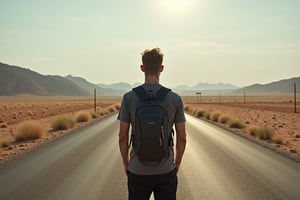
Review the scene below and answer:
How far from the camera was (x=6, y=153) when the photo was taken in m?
14.7

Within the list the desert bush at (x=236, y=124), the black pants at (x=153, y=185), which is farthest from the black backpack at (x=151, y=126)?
the desert bush at (x=236, y=124)

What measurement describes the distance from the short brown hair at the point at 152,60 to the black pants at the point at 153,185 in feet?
3.06

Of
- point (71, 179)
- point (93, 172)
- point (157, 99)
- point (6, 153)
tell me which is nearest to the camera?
point (157, 99)

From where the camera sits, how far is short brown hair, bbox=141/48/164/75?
11.4 feet

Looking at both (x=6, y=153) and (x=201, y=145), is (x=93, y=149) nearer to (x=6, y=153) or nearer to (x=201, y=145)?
(x=6, y=153)

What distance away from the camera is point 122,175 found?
9.41 m

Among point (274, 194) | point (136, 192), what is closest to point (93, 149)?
point (274, 194)

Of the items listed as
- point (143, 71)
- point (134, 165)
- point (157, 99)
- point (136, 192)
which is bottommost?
point (136, 192)

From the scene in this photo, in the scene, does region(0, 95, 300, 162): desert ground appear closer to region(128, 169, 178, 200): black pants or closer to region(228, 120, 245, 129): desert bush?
region(228, 120, 245, 129): desert bush

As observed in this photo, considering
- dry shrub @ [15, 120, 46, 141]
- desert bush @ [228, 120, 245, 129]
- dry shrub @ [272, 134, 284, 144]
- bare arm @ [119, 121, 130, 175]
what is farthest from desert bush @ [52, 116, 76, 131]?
bare arm @ [119, 121, 130, 175]

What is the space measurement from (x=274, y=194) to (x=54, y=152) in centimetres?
838

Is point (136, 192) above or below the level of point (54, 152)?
above

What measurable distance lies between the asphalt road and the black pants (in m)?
3.71

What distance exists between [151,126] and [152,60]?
0.60 meters
